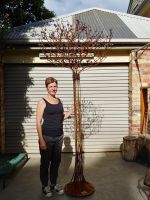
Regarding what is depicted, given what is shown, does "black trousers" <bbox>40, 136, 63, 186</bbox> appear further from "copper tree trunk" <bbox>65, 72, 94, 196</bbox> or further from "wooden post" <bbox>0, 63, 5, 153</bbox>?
"wooden post" <bbox>0, 63, 5, 153</bbox>

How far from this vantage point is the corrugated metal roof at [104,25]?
8.03 m

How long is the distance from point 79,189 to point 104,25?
5.51 meters

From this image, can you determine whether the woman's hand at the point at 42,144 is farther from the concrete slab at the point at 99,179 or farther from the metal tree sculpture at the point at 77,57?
the concrete slab at the point at 99,179

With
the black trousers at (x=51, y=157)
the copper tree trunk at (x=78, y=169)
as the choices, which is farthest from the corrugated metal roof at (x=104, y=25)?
the black trousers at (x=51, y=157)

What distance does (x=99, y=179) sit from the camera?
6195mm

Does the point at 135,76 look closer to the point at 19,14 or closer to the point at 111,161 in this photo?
the point at 111,161

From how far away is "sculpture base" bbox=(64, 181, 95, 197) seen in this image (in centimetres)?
524

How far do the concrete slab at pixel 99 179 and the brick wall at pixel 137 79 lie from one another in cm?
109

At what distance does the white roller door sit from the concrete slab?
580 millimetres

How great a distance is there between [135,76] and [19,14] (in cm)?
738

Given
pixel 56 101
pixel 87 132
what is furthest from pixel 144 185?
pixel 87 132

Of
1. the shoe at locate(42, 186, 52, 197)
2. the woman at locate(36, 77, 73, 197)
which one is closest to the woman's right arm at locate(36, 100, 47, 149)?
the woman at locate(36, 77, 73, 197)

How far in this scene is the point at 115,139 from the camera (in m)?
8.46

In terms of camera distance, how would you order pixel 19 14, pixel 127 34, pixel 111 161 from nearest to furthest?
pixel 111 161, pixel 127 34, pixel 19 14
